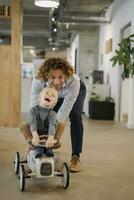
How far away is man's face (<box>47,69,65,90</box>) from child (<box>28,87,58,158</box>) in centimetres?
10

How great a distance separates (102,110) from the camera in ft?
29.4

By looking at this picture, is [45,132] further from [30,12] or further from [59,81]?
[30,12]

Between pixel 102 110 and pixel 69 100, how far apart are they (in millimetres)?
5762

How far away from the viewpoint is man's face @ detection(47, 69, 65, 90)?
3.13m

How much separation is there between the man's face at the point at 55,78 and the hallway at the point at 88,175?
0.85 m

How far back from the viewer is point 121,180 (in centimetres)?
327

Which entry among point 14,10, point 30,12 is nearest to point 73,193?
point 14,10

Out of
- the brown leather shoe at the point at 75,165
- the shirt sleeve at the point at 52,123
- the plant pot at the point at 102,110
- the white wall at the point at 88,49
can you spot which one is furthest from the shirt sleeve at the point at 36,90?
the white wall at the point at 88,49

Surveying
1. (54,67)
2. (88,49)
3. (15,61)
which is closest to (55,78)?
(54,67)

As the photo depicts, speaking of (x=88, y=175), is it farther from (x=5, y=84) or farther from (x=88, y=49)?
(x=88, y=49)

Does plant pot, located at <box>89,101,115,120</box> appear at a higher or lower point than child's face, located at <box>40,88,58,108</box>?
lower

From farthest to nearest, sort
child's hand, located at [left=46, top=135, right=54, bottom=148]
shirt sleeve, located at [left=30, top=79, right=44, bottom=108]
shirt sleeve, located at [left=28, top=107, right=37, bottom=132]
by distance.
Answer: shirt sleeve, located at [left=30, top=79, right=44, bottom=108], shirt sleeve, located at [left=28, top=107, right=37, bottom=132], child's hand, located at [left=46, top=135, right=54, bottom=148]

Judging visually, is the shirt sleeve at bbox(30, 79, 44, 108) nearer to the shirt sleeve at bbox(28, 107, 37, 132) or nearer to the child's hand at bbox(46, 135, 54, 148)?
the shirt sleeve at bbox(28, 107, 37, 132)

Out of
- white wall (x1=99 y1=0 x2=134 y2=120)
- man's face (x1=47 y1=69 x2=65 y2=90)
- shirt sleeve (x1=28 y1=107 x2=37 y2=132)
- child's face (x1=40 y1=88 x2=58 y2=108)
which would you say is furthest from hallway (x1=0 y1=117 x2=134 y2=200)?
white wall (x1=99 y1=0 x2=134 y2=120)
